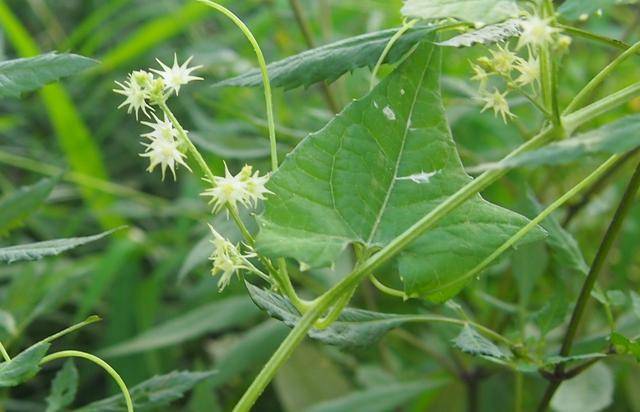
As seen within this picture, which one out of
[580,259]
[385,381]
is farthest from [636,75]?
[580,259]

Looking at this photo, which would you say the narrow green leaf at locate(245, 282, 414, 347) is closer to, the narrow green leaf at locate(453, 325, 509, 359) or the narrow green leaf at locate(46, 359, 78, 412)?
the narrow green leaf at locate(453, 325, 509, 359)

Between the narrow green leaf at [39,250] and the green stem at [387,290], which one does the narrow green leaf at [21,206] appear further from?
the green stem at [387,290]

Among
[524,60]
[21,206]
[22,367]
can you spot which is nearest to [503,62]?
[524,60]

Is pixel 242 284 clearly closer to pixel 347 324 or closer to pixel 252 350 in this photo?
pixel 252 350

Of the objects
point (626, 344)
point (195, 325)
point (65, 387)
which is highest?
point (195, 325)

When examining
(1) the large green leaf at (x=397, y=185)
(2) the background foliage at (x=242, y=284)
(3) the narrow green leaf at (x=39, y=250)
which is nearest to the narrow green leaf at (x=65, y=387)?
(2) the background foliage at (x=242, y=284)

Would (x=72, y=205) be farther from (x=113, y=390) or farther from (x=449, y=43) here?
(x=449, y=43)
